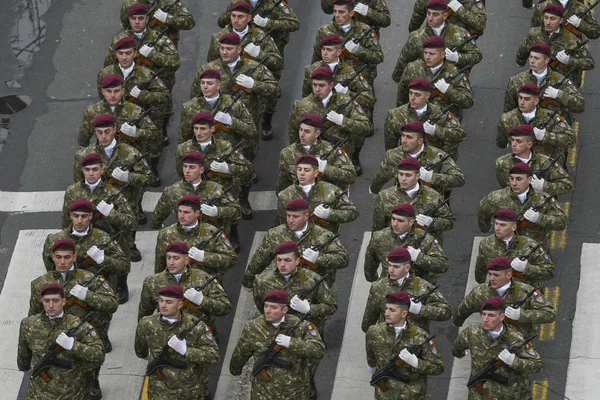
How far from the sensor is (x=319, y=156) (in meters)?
25.9

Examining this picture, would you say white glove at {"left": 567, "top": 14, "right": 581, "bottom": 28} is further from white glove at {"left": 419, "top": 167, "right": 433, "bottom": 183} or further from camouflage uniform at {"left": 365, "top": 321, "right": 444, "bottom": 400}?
camouflage uniform at {"left": 365, "top": 321, "right": 444, "bottom": 400}

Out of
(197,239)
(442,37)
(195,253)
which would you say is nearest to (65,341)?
(195,253)

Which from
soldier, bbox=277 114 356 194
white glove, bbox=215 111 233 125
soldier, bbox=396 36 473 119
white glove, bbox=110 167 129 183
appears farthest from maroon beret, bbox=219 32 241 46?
white glove, bbox=110 167 129 183

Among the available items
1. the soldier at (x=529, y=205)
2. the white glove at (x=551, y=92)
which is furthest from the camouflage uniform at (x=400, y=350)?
the white glove at (x=551, y=92)

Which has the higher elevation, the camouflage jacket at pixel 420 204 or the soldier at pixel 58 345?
the camouflage jacket at pixel 420 204

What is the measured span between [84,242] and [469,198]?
628 centimetres

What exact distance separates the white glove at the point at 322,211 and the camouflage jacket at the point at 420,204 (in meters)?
0.83

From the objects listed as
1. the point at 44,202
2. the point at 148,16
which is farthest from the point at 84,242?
the point at 148,16

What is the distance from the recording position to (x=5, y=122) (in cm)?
3016

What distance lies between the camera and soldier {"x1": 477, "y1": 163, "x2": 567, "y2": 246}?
81.5 ft

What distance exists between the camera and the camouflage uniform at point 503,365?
22.7 m

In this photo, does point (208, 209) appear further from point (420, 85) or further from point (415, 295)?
point (420, 85)

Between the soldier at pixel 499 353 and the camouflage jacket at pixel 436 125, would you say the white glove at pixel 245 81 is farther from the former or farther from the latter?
the soldier at pixel 499 353

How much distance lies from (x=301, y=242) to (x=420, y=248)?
156cm
